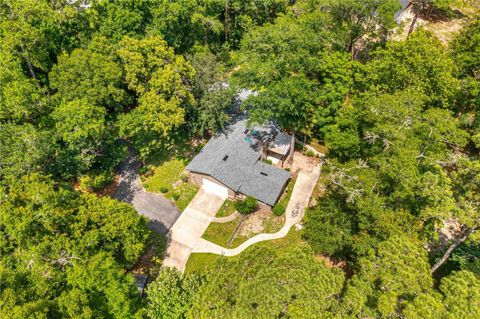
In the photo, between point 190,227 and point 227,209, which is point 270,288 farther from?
point 227,209

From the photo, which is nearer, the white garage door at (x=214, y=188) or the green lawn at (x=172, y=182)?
the white garage door at (x=214, y=188)

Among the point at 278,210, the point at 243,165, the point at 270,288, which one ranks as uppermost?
the point at 270,288

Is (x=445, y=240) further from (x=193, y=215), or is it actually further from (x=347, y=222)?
(x=193, y=215)

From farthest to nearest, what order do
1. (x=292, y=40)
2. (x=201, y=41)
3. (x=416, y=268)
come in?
(x=201, y=41) < (x=292, y=40) < (x=416, y=268)

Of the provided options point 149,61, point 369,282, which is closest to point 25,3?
point 149,61

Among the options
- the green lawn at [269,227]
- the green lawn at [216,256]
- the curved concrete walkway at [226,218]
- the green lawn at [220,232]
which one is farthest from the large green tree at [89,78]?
the green lawn at [269,227]

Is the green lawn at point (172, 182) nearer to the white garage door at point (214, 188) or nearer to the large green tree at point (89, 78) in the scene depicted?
the white garage door at point (214, 188)

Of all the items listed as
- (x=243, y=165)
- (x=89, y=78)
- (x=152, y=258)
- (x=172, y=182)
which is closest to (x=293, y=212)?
(x=243, y=165)
